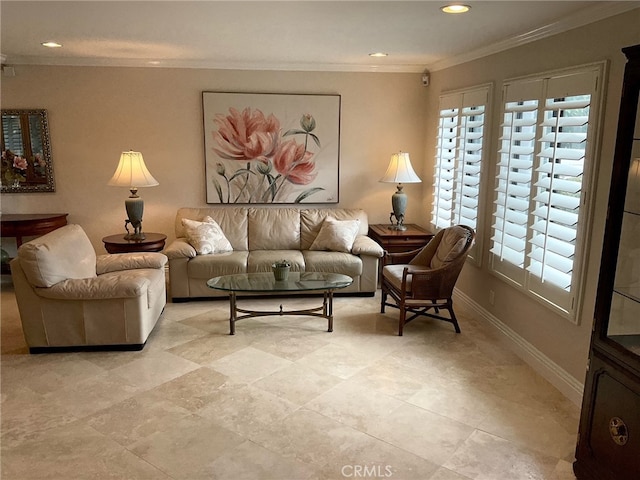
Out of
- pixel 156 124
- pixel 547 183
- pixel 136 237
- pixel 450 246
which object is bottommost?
pixel 136 237

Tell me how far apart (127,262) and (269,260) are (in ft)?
4.36

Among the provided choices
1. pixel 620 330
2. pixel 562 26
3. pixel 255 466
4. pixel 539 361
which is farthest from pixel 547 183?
pixel 255 466

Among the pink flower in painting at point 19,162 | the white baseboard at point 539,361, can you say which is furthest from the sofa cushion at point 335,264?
the pink flower in painting at point 19,162

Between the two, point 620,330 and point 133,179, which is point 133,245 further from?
Result: point 620,330

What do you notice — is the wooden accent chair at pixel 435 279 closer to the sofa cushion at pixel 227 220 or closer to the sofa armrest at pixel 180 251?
the sofa cushion at pixel 227 220

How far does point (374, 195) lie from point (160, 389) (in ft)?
11.5

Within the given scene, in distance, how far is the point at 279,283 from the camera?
13.6 ft

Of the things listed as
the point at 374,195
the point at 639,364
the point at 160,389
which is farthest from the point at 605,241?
the point at 374,195

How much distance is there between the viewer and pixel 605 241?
226cm

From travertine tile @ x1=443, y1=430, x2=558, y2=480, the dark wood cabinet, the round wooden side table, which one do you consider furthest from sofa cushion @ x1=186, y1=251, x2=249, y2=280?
the dark wood cabinet

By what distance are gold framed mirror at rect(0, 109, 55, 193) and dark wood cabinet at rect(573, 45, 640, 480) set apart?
5.36 meters

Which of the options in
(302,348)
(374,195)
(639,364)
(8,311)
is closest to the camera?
(639,364)

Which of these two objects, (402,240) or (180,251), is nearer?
(180,251)

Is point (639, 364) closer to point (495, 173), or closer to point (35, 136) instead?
point (495, 173)
